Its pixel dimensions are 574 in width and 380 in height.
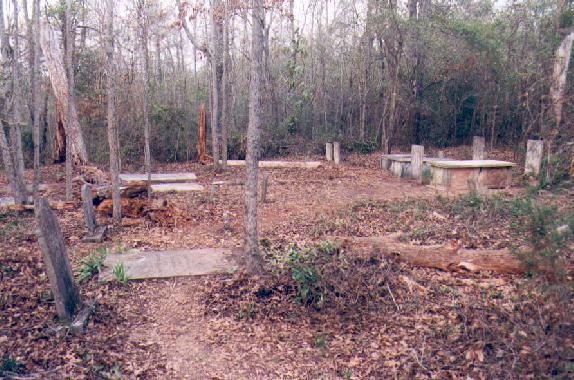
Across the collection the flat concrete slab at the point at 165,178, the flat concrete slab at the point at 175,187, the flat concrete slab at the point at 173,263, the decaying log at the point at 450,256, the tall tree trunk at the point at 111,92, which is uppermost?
the tall tree trunk at the point at 111,92

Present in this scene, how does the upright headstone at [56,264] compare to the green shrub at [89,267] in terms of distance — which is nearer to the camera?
the upright headstone at [56,264]

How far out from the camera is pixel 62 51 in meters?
15.7

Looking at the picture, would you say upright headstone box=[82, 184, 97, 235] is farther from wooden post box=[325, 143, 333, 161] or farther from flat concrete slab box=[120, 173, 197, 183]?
wooden post box=[325, 143, 333, 161]

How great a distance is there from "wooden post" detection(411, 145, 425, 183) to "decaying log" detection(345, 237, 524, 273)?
7.37m

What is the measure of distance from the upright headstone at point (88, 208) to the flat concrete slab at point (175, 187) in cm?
394

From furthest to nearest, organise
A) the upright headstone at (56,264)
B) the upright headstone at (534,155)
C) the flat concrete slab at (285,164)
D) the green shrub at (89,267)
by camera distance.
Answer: the flat concrete slab at (285,164), the upright headstone at (534,155), the green shrub at (89,267), the upright headstone at (56,264)

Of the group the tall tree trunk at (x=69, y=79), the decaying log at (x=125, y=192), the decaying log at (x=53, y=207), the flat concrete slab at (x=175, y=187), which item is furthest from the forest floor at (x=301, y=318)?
the flat concrete slab at (x=175, y=187)

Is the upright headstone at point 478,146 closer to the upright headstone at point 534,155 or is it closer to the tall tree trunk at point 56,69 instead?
the upright headstone at point 534,155

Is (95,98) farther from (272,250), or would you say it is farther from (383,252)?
(383,252)

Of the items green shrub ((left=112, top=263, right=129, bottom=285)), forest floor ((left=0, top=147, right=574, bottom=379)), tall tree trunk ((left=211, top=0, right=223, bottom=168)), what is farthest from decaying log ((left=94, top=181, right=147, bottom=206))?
tall tree trunk ((left=211, top=0, right=223, bottom=168))

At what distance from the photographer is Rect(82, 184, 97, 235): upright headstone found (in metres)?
7.68

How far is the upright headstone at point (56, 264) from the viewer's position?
15.1 ft

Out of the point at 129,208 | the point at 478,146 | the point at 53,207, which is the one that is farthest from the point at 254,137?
the point at 478,146

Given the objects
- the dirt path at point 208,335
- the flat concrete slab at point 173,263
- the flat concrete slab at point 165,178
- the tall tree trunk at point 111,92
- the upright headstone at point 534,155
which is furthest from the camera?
the flat concrete slab at point 165,178
